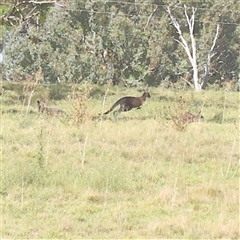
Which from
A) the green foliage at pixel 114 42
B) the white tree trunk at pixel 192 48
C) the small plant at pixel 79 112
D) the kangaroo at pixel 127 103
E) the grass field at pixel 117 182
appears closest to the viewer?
the grass field at pixel 117 182

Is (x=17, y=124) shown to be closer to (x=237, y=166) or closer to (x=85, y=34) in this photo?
(x=237, y=166)

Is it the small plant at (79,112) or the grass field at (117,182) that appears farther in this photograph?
the small plant at (79,112)

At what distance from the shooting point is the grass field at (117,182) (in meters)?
3.29

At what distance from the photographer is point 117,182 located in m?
4.22

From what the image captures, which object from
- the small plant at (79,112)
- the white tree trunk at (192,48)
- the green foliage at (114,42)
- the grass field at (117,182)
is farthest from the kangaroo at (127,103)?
the white tree trunk at (192,48)

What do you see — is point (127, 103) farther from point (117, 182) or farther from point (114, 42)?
point (114, 42)

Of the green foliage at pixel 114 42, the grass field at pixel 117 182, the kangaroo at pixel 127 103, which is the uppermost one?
the green foliage at pixel 114 42

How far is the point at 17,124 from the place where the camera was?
23.3 feet

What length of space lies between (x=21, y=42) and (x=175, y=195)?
19368mm

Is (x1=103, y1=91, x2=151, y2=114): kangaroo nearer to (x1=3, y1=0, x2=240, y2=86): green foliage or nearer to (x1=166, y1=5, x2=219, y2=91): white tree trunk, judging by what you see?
(x1=3, y1=0, x2=240, y2=86): green foliage

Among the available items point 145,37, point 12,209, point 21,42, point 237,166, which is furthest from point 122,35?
point 12,209

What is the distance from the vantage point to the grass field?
3295 mm

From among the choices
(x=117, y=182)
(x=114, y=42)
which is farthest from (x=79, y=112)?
(x=114, y=42)

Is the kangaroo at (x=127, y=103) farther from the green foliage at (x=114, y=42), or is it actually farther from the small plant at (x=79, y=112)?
the green foliage at (x=114, y=42)
